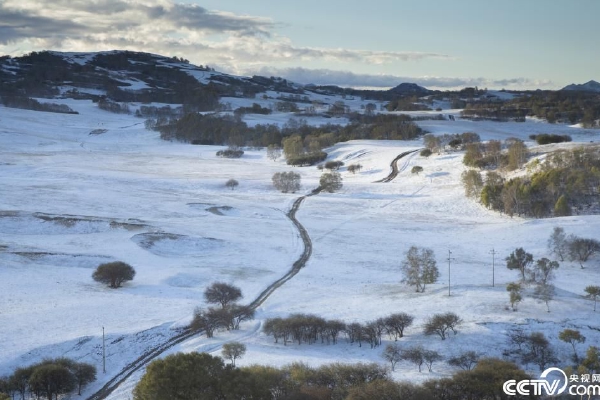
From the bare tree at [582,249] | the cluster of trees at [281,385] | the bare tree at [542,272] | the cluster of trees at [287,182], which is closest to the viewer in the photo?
the cluster of trees at [281,385]

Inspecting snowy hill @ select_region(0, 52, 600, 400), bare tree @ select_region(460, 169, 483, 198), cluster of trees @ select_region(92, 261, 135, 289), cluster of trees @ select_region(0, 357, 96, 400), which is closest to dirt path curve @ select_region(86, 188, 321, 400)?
snowy hill @ select_region(0, 52, 600, 400)

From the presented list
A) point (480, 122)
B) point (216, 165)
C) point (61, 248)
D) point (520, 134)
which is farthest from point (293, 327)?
point (480, 122)

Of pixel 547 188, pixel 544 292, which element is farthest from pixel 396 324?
pixel 547 188

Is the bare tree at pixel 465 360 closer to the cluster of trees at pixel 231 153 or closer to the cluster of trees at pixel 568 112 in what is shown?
the cluster of trees at pixel 231 153

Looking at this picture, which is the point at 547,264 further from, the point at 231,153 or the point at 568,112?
the point at 568,112

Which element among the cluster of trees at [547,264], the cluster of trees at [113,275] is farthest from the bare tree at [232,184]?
the cluster of trees at [547,264]

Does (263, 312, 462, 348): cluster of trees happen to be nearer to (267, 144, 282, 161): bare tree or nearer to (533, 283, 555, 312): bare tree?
(533, 283, 555, 312): bare tree
